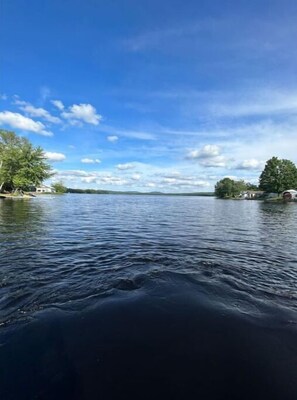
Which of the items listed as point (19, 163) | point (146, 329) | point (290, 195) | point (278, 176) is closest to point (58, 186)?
point (19, 163)

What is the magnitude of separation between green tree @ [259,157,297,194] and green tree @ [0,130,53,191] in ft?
298

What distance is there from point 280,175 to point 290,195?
12.7 metres

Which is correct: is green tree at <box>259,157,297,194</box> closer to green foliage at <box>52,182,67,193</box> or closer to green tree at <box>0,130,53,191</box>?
green tree at <box>0,130,53,191</box>

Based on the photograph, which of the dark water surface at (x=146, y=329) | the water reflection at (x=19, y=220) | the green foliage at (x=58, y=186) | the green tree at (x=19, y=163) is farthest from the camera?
the green foliage at (x=58, y=186)

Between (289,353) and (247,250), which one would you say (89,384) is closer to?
(289,353)

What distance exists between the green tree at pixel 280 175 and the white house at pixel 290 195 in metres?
6.26

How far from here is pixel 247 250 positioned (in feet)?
47.9

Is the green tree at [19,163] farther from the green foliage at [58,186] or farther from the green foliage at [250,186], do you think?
the green foliage at [250,186]

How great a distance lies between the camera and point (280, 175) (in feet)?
366

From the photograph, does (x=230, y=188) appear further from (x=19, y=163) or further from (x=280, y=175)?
(x=19, y=163)

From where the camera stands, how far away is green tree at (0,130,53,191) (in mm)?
74938

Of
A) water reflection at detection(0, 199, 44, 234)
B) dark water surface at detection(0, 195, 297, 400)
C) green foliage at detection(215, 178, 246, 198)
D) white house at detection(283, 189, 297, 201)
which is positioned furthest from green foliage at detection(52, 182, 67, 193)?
dark water surface at detection(0, 195, 297, 400)

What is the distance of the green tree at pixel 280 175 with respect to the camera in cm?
11066

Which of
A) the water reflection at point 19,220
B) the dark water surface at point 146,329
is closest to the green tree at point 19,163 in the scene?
the water reflection at point 19,220
